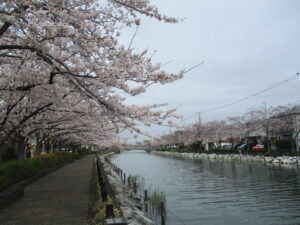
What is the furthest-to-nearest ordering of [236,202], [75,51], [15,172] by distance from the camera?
[236,202]
[15,172]
[75,51]

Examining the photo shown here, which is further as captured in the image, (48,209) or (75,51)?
(48,209)

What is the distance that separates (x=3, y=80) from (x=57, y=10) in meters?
4.16

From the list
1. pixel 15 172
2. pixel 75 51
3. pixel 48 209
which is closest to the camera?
pixel 75 51

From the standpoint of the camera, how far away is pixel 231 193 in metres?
14.8

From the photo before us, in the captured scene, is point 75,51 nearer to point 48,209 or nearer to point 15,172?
point 48,209

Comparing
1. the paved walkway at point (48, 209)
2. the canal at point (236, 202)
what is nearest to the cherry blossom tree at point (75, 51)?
the paved walkway at point (48, 209)

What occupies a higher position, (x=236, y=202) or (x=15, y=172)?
(x=15, y=172)

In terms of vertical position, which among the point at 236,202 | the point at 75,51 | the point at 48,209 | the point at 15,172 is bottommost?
the point at 236,202

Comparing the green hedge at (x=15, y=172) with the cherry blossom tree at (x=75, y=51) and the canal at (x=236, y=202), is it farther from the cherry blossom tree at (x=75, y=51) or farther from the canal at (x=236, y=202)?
the canal at (x=236, y=202)

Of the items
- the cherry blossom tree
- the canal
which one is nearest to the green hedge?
the cherry blossom tree

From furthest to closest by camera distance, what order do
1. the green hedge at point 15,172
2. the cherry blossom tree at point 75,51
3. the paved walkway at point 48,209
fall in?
the green hedge at point 15,172, the paved walkway at point 48,209, the cherry blossom tree at point 75,51

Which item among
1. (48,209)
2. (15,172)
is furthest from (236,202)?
(15,172)

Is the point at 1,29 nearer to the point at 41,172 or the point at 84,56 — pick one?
the point at 84,56

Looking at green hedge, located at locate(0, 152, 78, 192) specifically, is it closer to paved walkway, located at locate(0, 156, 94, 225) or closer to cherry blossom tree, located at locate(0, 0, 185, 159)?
paved walkway, located at locate(0, 156, 94, 225)
